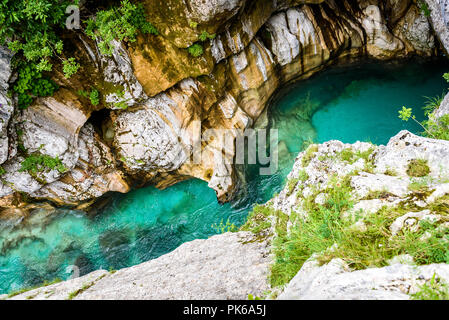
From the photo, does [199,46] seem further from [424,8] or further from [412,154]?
[424,8]

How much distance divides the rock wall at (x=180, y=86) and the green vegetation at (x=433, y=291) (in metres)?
8.79

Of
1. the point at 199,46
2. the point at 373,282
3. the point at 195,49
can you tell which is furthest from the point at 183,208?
the point at 373,282

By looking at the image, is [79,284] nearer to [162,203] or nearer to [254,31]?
[162,203]

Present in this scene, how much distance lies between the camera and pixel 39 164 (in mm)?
9312

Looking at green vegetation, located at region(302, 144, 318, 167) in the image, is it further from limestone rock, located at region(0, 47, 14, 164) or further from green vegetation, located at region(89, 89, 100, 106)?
limestone rock, located at region(0, 47, 14, 164)

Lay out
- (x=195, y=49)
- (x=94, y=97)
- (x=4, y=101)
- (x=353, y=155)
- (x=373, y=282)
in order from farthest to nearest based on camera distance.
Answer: (x=195, y=49) < (x=94, y=97) < (x=4, y=101) < (x=353, y=155) < (x=373, y=282)

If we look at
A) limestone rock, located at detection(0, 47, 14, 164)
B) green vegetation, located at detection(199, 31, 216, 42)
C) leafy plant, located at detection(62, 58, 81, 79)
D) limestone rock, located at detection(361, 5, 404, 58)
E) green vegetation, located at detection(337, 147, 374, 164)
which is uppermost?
limestone rock, located at detection(361, 5, 404, 58)

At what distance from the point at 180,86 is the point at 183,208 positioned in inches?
211

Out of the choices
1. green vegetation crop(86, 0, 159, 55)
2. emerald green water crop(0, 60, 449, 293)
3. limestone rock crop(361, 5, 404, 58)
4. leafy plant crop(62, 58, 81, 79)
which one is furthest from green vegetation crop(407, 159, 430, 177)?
limestone rock crop(361, 5, 404, 58)

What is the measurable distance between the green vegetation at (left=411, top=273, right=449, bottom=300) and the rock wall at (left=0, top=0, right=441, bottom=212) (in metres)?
8.79

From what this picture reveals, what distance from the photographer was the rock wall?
29.3ft

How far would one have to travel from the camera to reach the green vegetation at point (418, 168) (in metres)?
4.37

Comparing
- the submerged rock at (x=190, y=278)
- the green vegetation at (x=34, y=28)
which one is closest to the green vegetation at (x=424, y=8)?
the submerged rock at (x=190, y=278)
